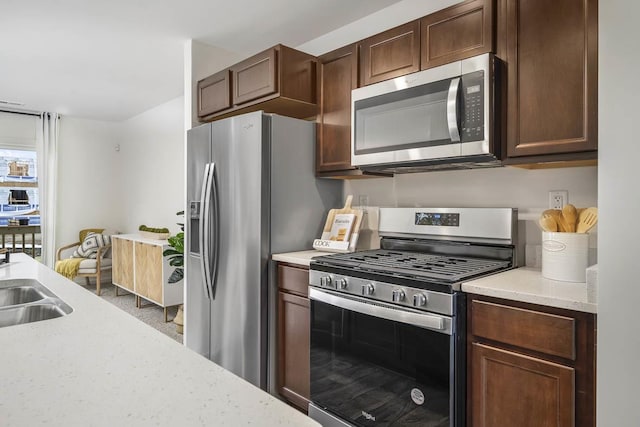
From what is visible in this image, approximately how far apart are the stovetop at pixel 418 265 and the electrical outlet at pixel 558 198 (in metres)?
0.35

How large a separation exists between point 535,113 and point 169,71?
3.49 m

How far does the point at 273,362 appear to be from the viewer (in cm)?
251

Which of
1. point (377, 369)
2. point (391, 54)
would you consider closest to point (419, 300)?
point (377, 369)

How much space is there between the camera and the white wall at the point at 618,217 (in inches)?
46.4

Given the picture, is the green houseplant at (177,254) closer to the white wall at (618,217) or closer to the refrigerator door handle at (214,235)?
the refrigerator door handle at (214,235)

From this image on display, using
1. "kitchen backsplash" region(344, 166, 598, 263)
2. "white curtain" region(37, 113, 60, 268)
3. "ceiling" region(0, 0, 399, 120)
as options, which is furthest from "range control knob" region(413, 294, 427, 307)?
"white curtain" region(37, 113, 60, 268)

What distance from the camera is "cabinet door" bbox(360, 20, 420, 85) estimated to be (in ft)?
7.20

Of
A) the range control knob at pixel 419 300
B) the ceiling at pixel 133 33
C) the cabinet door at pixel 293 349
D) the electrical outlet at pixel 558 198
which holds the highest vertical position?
the ceiling at pixel 133 33

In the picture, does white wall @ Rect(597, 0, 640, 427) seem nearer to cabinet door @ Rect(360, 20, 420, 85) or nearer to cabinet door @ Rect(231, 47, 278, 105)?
cabinet door @ Rect(360, 20, 420, 85)

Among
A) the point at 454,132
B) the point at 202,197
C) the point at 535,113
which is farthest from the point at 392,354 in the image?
the point at 202,197

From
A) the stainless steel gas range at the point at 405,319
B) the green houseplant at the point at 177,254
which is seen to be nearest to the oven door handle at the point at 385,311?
the stainless steel gas range at the point at 405,319

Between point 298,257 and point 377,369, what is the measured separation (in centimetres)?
77

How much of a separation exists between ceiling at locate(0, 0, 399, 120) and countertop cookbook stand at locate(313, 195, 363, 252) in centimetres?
131

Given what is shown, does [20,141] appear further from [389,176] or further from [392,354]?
[392,354]
